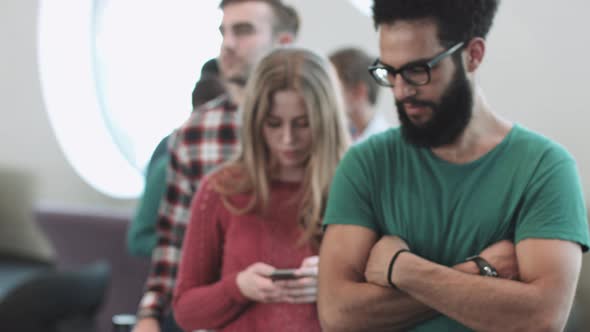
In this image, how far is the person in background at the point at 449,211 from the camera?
1.42m

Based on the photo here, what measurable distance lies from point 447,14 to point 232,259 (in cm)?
76

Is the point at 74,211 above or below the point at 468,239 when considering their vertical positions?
below

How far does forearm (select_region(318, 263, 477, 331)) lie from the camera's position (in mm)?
1491

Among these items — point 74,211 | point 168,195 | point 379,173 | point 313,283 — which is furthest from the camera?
point 74,211

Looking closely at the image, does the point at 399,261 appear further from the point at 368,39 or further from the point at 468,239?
the point at 368,39

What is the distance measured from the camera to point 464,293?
1.42m

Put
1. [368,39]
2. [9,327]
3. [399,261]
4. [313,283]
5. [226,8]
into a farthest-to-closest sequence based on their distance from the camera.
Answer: [368,39], [9,327], [226,8], [313,283], [399,261]

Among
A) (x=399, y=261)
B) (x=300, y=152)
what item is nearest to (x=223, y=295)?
(x=300, y=152)

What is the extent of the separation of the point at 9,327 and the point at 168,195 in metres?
1.90

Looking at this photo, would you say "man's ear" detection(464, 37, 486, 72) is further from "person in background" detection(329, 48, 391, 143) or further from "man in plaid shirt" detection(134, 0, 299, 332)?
"person in background" detection(329, 48, 391, 143)

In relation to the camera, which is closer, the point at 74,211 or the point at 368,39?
the point at 368,39

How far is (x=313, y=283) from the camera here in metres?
1.75

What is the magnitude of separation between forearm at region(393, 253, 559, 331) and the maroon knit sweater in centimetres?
44

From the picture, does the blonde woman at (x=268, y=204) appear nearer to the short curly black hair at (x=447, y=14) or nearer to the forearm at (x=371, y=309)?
the forearm at (x=371, y=309)
